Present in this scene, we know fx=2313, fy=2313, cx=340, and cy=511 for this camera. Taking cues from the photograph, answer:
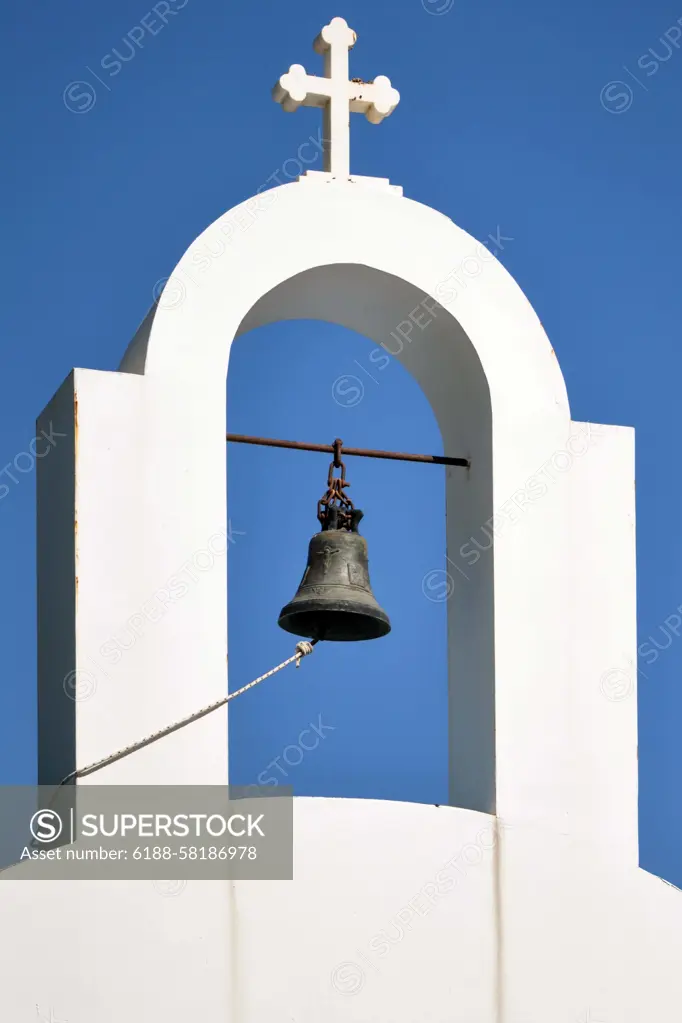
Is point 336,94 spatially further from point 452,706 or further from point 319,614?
point 452,706

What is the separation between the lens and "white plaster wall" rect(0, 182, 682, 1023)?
24.8 feet

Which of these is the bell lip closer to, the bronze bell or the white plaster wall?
the bronze bell

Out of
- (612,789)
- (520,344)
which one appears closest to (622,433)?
(520,344)

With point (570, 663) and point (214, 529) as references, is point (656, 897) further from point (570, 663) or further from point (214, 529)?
point (214, 529)

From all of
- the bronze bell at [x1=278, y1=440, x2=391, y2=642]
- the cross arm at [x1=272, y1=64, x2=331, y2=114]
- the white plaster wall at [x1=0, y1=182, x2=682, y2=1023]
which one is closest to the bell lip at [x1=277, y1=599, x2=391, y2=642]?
the bronze bell at [x1=278, y1=440, x2=391, y2=642]

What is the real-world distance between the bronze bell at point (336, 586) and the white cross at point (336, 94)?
1.16m

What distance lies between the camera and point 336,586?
820 centimetres

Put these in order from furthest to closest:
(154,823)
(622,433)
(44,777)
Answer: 1. (622,433)
2. (44,777)
3. (154,823)

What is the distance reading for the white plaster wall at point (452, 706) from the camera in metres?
7.57

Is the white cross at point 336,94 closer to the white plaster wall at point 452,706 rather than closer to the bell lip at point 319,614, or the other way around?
the white plaster wall at point 452,706

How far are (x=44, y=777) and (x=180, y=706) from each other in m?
0.69

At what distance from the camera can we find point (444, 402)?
8922 millimetres

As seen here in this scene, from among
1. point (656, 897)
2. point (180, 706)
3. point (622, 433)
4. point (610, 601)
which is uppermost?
point (622, 433)

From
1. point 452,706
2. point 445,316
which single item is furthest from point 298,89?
point 452,706
